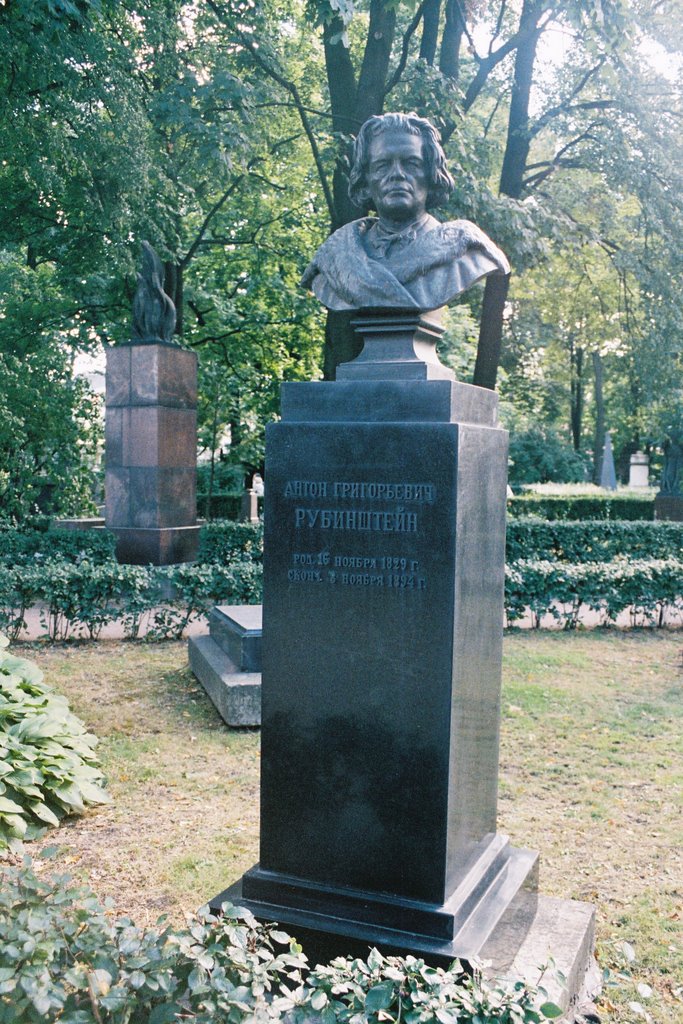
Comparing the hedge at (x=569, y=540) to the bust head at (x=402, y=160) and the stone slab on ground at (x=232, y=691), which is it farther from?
the bust head at (x=402, y=160)

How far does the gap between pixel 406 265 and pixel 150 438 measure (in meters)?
10.4

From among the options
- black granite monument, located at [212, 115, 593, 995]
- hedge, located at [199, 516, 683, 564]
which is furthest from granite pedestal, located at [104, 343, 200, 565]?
black granite monument, located at [212, 115, 593, 995]

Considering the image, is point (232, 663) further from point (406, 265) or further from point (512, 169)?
point (512, 169)

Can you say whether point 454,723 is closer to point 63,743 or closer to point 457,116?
point 63,743

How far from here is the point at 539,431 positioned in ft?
127

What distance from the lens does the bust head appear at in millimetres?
4141

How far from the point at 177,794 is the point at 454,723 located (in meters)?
3.09

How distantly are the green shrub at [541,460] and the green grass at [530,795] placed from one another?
92.1ft

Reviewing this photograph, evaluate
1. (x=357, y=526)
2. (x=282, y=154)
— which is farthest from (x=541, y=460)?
(x=357, y=526)

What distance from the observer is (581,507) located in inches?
985

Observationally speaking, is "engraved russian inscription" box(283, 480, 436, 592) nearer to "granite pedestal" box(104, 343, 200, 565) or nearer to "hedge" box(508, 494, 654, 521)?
"granite pedestal" box(104, 343, 200, 565)

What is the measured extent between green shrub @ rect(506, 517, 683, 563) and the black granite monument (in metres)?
11.1

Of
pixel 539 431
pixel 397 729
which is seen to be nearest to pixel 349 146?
pixel 397 729

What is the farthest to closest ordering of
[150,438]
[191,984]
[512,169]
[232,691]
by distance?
[512,169] < [150,438] < [232,691] < [191,984]
